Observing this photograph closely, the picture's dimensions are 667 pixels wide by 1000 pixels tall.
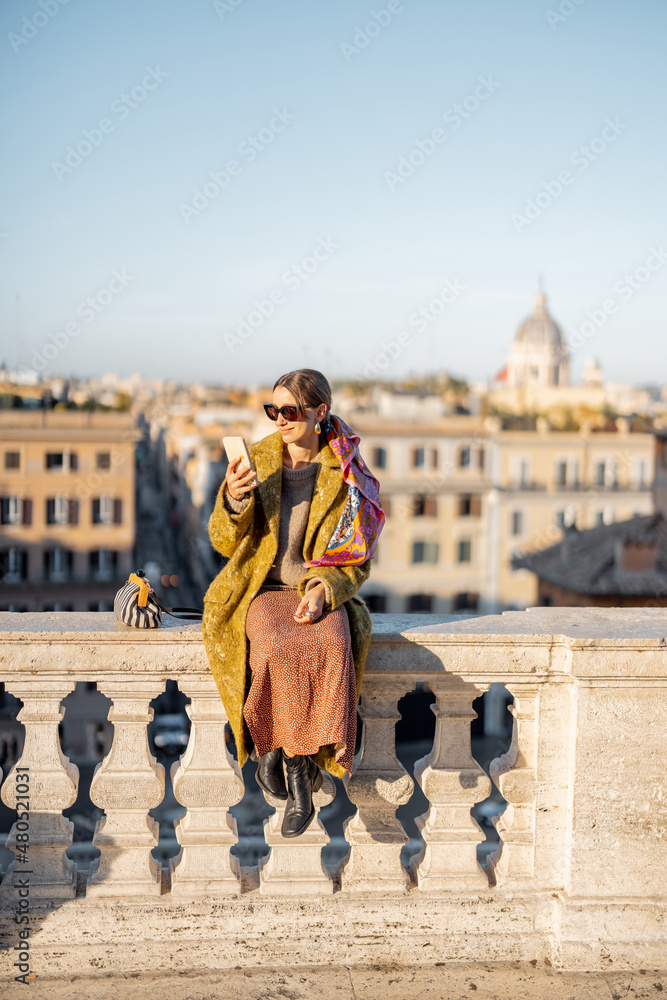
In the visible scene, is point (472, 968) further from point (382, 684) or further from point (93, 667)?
point (93, 667)

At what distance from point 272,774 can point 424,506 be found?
1615 inches

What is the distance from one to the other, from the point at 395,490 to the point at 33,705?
1583 inches

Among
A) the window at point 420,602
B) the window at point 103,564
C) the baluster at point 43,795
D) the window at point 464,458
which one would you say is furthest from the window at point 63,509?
the baluster at point 43,795

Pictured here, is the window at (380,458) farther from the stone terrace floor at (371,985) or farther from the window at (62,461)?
the stone terrace floor at (371,985)

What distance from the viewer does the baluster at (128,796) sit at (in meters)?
3.06

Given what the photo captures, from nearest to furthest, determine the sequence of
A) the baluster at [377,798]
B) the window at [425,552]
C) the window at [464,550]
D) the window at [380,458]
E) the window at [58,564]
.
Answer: the baluster at [377,798] → the window at [58,564] → the window at [380,458] → the window at [425,552] → the window at [464,550]

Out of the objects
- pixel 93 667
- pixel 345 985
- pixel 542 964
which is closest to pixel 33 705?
pixel 93 667

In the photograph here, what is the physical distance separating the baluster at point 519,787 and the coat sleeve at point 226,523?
1057 mm

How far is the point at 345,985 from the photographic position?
9.85 feet

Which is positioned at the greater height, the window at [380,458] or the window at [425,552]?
the window at [380,458]

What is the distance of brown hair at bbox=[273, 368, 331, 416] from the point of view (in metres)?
3.12

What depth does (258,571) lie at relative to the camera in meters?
3.03

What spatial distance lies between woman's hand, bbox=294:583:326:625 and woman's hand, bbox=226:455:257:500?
380mm

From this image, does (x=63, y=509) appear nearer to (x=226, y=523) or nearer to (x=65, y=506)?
(x=65, y=506)
